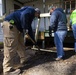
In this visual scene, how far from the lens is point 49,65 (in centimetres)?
723

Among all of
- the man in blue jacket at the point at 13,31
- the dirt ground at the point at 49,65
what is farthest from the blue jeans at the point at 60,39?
the man in blue jacket at the point at 13,31

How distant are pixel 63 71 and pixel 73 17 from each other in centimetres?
200

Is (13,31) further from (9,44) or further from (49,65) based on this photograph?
(49,65)

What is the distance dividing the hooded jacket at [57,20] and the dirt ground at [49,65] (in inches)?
43.4

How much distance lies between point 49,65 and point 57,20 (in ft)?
4.86

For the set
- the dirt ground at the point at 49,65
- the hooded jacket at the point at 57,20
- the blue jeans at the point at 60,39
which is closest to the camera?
the dirt ground at the point at 49,65

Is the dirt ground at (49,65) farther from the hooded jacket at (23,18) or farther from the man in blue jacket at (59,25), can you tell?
the hooded jacket at (23,18)

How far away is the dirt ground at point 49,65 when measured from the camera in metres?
6.78

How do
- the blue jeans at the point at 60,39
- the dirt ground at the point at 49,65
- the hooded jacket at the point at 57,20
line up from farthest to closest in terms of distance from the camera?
the blue jeans at the point at 60,39
the hooded jacket at the point at 57,20
the dirt ground at the point at 49,65

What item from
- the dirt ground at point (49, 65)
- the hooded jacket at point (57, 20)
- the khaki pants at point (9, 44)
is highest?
the hooded jacket at point (57, 20)

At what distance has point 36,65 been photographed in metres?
7.39

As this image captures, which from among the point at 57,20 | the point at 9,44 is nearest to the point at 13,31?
the point at 9,44

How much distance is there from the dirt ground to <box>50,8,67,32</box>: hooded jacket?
1.10 meters

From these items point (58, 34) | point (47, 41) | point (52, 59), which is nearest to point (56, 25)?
point (58, 34)
